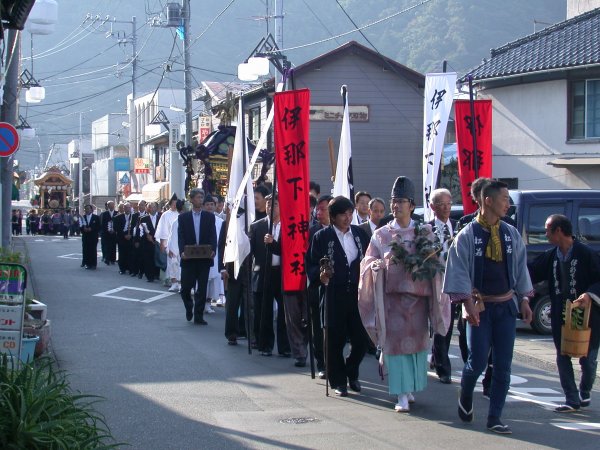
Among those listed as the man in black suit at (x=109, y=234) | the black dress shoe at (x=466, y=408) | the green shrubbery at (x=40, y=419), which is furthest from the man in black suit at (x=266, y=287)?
the man in black suit at (x=109, y=234)

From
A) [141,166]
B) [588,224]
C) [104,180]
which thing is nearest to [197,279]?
[588,224]

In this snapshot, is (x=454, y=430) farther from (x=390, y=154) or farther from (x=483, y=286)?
(x=390, y=154)

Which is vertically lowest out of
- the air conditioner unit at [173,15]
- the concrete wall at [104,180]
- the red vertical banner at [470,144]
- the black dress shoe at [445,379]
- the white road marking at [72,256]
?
the black dress shoe at [445,379]

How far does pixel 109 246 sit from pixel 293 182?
1852 centimetres

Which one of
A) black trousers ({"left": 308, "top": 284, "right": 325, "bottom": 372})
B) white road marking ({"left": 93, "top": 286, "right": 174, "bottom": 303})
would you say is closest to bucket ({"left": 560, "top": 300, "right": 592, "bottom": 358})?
black trousers ({"left": 308, "top": 284, "right": 325, "bottom": 372})

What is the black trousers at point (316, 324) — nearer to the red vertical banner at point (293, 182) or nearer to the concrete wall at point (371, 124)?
the red vertical banner at point (293, 182)

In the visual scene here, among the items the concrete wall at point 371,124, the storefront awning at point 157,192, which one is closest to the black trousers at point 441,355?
the concrete wall at point 371,124

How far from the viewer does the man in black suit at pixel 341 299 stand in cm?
875

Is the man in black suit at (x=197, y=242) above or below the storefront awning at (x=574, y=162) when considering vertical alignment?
below

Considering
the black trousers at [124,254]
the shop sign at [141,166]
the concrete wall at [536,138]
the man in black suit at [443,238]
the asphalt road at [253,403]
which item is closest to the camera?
the asphalt road at [253,403]

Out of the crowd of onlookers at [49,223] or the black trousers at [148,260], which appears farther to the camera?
the crowd of onlookers at [49,223]

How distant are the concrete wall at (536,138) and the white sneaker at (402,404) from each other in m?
17.5

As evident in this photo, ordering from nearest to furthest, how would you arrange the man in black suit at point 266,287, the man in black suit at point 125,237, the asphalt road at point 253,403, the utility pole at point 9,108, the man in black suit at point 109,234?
the asphalt road at point 253,403, the man in black suit at point 266,287, the utility pole at point 9,108, the man in black suit at point 125,237, the man in black suit at point 109,234

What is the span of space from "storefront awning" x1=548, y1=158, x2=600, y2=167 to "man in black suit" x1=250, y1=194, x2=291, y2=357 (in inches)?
580
